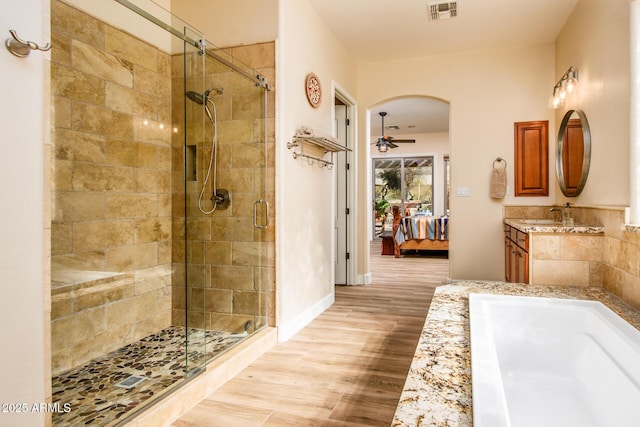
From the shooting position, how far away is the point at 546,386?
6.28ft

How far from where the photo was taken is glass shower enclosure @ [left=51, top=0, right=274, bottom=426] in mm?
2295

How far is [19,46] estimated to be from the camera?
1306mm

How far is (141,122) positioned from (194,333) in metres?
1.58

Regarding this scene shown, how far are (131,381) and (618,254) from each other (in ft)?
9.55

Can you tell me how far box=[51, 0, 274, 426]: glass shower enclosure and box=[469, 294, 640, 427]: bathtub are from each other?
1527mm

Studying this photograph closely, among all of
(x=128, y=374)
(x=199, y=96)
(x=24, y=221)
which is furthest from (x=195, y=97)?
(x=128, y=374)

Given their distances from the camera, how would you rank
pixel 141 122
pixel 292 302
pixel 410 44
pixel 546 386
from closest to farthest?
pixel 546 386
pixel 141 122
pixel 292 302
pixel 410 44

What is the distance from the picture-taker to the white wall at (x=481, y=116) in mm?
4488

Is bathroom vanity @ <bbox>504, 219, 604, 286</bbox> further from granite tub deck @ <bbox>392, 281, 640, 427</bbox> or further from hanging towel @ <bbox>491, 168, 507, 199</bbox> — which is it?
hanging towel @ <bbox>491, 168, 507, 199</bbox>

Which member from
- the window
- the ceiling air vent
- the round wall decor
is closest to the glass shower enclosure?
the round wall decor

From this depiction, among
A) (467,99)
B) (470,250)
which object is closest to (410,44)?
(467,99)

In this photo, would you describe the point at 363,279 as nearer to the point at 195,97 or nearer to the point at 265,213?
the point at 265,213

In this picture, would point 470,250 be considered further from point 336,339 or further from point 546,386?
point 546,386

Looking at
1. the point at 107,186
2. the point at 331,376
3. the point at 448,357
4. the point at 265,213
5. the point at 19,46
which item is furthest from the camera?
the point at 265,213
